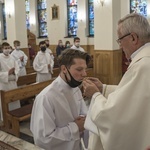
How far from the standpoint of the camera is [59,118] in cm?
232

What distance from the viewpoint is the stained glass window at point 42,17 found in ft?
54.4

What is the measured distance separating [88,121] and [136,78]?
1.73 ft

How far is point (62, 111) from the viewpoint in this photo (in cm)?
234

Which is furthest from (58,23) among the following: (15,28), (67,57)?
(67,57)

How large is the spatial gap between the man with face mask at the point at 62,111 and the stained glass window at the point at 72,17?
12.9 m

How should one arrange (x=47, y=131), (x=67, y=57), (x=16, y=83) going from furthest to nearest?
(x=16, y=83), (x=67, y=57), (x=47, y=131)

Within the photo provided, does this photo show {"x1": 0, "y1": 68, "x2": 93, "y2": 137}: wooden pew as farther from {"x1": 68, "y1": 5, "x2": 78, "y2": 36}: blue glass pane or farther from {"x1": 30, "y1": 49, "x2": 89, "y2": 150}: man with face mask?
{"x1": 68, "y1": 5, "x2": 78, "y2": 36}: blue glass pane

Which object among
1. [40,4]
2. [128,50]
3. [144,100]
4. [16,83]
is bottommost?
[16,83]

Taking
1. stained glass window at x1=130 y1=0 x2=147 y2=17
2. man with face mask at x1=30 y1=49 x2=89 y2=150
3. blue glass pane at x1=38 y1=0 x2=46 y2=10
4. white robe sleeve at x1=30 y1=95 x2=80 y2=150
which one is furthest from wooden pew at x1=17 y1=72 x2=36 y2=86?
blue glass pane at x1=38 y1=0 x2=46 y2=10

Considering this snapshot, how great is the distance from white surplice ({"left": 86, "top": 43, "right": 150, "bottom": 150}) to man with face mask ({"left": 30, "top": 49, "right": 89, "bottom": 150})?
61 centimetres

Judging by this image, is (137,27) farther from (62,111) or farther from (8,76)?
(8,76)

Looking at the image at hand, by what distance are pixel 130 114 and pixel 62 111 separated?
2.82ft

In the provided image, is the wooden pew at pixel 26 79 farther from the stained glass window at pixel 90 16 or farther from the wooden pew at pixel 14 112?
the stained glass window at pixel 90 16

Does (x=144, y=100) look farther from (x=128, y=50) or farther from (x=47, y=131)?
(x=47, y=131)
